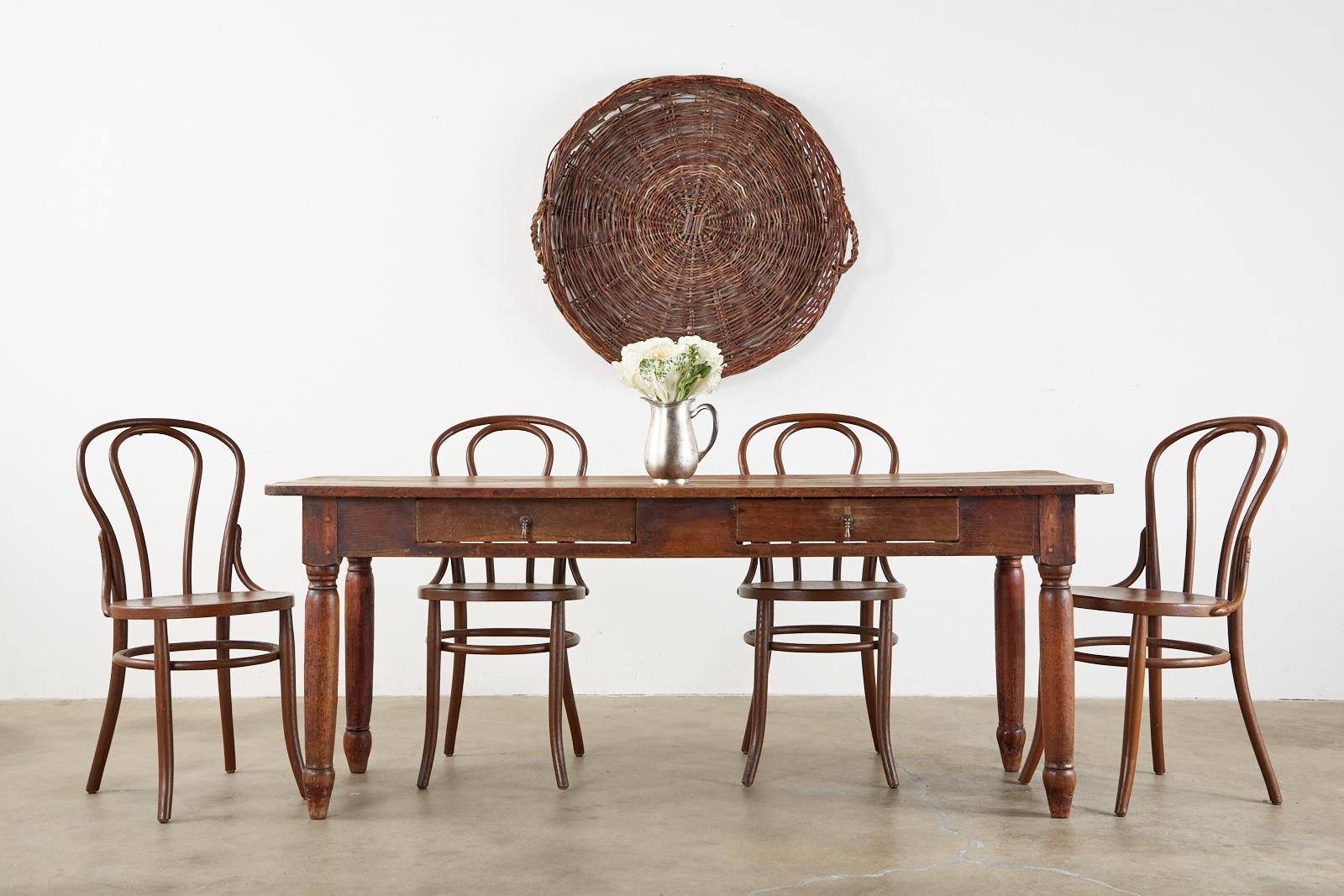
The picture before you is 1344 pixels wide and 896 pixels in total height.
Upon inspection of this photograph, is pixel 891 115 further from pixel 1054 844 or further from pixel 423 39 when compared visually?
pixel 1054 844

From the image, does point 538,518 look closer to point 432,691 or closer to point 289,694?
point 432,691

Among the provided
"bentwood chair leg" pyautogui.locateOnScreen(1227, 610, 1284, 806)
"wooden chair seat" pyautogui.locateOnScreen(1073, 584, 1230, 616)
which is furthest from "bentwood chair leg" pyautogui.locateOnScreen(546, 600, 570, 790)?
"bentwood chair leg" pyautogui.locateOnScreen(1227, 610, 1284, 806)

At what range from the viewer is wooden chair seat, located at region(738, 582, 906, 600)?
2.63 metres

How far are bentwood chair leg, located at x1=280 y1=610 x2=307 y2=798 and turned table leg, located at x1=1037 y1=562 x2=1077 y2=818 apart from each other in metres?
1.59

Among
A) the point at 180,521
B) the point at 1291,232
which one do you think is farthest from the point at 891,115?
the point at 180,521

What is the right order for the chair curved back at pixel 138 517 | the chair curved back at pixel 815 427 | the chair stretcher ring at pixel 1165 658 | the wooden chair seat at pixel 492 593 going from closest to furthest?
the chair stretcher ring at pixel 1165 658 < the chair curved back at pixel 138 517 < the wooden chair seat at pixel 492 593 < the chair curved back at pixel 815 427

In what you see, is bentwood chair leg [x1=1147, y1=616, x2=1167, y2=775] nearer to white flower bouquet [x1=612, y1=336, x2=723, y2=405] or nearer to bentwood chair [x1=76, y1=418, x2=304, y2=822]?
white flower bouquet [x1=612, y1=336, x2=723, y2=405]

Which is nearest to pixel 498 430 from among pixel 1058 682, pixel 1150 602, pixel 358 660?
pixel 358 660

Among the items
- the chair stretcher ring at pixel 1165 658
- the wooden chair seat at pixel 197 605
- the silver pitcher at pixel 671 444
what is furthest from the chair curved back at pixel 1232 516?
the wooden chair seat at pixel 197 605

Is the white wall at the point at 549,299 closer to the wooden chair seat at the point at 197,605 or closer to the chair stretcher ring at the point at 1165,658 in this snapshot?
the chair stretcher ring at the point at 1165,658

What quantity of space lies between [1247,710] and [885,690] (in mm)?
759

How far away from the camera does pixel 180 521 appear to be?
12.2 feet

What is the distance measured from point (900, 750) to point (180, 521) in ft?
7.62

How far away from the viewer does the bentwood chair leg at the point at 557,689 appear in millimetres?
2637
